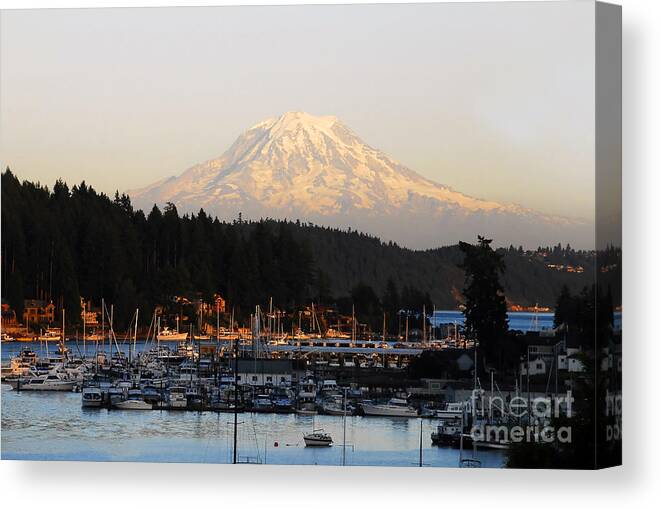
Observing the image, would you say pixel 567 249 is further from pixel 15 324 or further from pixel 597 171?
pixel 15 324

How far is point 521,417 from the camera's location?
1694cm

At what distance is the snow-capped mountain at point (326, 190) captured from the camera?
17422 millimetres

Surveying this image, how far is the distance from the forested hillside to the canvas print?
2 centimetres

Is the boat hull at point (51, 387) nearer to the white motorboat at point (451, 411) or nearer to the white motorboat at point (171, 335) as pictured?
the white motorboat at point (171, 335)

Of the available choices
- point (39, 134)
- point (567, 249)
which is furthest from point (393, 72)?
point (39, 134)

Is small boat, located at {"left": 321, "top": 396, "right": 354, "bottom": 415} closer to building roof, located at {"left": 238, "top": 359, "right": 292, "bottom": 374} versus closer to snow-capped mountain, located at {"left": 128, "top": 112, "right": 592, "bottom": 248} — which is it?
building roof, located at {"left": 238, "top": 359, "right": 292, "bottom": 374}

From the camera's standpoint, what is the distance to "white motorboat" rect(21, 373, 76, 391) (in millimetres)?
17859

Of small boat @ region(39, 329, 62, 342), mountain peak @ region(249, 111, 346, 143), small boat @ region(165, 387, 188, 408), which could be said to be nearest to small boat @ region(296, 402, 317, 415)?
small boat @ region(165, 387, 188, 408)

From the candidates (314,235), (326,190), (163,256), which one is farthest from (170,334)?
(326,190)

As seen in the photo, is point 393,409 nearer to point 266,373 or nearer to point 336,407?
point 336,407

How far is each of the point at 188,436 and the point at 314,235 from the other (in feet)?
8.23

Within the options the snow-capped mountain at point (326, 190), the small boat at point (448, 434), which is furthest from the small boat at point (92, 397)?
the small boat at point (448, 434)

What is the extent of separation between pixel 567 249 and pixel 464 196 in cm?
121

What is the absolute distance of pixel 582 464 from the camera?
16625 mm
